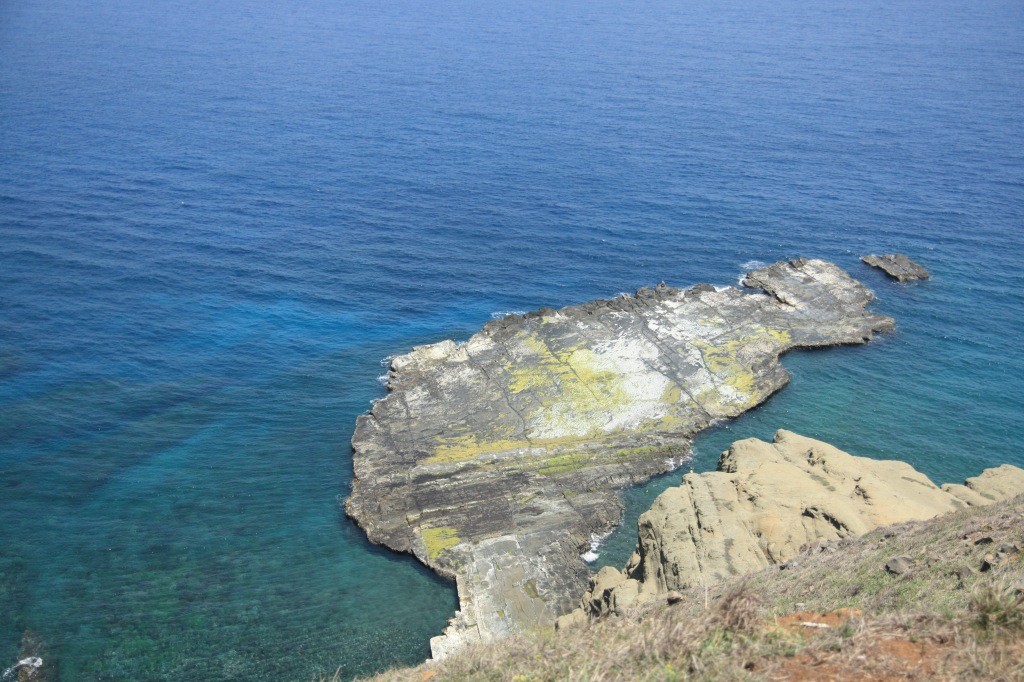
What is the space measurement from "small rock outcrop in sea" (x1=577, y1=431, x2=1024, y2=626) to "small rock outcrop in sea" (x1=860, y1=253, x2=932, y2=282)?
3658cm

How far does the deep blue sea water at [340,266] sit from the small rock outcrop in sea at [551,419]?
2.27m

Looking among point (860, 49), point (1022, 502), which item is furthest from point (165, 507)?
point (860, 49)

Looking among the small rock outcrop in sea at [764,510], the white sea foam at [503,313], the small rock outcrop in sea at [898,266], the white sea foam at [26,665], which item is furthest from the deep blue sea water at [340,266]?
the small rock outcrop in sea at [764,510]

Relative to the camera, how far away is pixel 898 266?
283 ft

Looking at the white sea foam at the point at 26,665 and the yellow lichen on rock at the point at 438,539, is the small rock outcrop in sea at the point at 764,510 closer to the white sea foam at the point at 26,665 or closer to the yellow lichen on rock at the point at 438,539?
the yellow lichen on rock at the point at 438,539

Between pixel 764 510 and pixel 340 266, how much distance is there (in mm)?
55744

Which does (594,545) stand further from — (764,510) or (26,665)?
(26,665)

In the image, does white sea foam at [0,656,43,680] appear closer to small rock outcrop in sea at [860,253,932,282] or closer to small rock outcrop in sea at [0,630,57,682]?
small rock outcrop in sea at [0,630,57,682]

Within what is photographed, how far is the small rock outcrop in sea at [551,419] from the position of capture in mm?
48656

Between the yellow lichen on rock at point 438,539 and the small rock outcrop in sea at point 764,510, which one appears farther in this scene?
A: the yellow lichen on rock at point 438,539

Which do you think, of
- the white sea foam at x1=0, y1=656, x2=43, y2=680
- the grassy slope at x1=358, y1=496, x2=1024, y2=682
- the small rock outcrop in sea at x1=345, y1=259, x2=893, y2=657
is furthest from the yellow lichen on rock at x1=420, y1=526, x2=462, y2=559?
the white sea foam at x1=0, y1=656, x2=43, y2=680

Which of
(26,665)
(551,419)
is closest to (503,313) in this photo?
(551,419)

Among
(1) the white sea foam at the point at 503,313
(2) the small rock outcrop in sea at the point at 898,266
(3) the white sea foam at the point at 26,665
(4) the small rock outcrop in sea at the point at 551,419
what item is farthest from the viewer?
(2) the small rock outcrop in sea at the point at 898,266

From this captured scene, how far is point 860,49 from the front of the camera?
18288 centimetres
